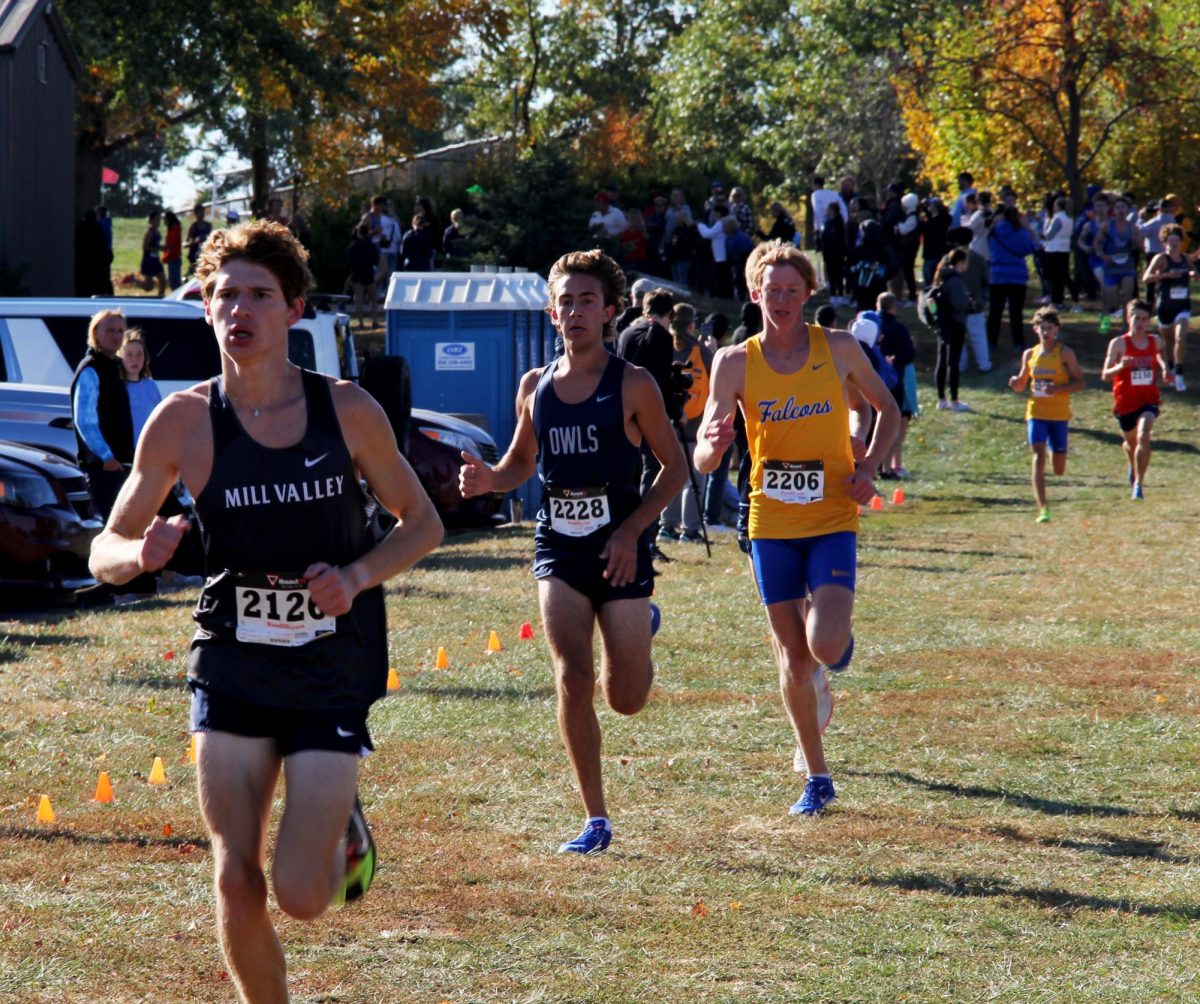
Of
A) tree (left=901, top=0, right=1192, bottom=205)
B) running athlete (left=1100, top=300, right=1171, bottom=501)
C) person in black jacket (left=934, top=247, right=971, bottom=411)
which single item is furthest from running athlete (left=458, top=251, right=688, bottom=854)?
tree (left=901, top=0, right=1192, bottom=205)

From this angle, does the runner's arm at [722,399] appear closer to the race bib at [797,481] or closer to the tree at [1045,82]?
the race bib at [797,481]

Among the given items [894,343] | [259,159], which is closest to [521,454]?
[894,343]

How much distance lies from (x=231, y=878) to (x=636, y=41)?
75.0 metres

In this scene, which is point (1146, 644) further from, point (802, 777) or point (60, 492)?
point (60, 492)

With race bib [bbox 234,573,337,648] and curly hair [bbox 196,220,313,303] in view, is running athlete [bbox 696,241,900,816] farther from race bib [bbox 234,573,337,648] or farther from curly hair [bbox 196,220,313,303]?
race bib [bbox 234,573,337,648]

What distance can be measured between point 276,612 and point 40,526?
8.55 m

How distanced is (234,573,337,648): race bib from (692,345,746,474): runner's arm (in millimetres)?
2915

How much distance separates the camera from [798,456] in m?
6.94

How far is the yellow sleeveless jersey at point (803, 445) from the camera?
22.7 feet

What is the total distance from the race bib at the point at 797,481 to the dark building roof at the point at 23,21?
22.8m

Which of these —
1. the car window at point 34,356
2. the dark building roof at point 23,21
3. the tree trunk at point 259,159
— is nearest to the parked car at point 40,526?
the car window at point 34,356

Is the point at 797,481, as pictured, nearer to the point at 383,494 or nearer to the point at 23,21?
the point at 383,494

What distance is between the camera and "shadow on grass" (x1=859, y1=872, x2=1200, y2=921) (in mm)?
5699

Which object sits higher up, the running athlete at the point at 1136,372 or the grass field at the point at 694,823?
the running athlete at the point at 1136,372
